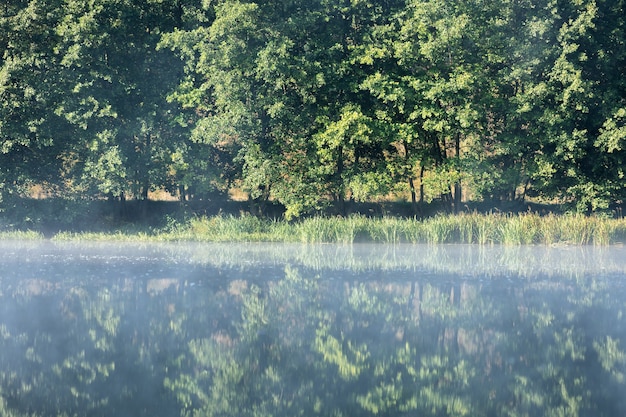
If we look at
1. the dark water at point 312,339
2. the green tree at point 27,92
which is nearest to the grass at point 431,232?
the green tree at point 27,92

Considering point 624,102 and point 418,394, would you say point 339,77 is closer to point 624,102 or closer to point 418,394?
point 624,102

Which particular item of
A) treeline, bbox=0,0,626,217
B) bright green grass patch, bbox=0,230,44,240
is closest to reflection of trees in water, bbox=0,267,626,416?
bright green grass patch, bbox=0,230,44,240

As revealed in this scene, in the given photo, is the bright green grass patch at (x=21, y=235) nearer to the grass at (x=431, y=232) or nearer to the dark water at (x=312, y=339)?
the grass at (x=431, y=232)

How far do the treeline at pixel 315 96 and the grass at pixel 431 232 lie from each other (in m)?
2.82

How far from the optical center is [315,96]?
3378 centimetres

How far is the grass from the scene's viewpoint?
27.4 m

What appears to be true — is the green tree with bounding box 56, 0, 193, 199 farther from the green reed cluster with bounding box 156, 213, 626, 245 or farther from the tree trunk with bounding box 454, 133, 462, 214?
the tree trunk with bounding box 454, 133, 462, 214

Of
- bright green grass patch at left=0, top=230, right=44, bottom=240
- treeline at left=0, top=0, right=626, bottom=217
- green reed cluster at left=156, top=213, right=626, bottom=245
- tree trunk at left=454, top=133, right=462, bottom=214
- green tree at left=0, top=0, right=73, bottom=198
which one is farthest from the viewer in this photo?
tree trunk at left=454, top=133, right=462, bottom=214

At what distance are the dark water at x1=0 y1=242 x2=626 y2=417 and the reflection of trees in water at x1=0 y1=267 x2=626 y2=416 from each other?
0.10ft

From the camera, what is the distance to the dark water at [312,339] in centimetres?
876

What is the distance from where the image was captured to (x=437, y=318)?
13672 mm

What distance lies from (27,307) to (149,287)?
300 centimetres

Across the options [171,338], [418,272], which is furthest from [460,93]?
[171,338]

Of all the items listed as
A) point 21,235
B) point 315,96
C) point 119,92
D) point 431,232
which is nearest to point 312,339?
point 431,232
